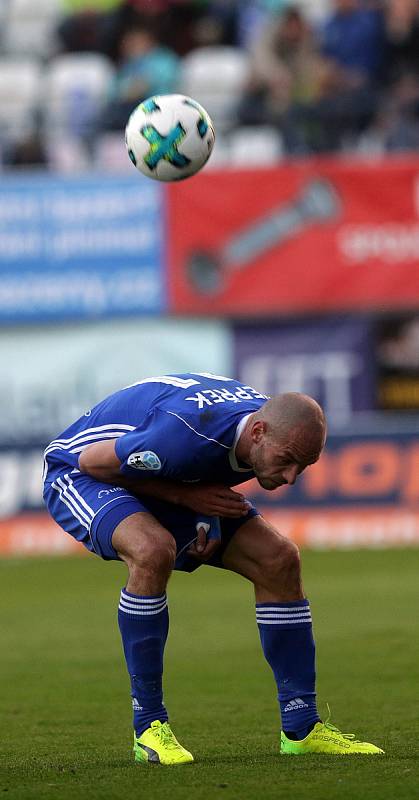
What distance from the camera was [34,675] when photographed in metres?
9.24

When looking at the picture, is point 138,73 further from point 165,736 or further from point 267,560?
point 165,736

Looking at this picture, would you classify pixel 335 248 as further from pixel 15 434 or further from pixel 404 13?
pixel 15 434

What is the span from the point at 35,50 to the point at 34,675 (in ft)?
50.0

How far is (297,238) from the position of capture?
18656 mm

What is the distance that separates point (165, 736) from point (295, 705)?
24.0 inches

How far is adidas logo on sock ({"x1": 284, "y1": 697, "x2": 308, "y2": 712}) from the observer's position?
6.32 meters

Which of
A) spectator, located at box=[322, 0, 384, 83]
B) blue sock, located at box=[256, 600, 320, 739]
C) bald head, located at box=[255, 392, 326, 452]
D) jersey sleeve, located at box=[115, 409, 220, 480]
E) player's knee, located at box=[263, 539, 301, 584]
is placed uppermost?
spectator, located at box=[322, 0, 384, 83]

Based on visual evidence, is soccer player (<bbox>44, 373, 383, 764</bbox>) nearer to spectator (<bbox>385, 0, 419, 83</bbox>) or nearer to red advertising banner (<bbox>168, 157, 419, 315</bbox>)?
red advertising banner (<bbox>168, 157, 419, 315</bbox>)

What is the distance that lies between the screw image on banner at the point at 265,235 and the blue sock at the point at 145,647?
42.2 ft

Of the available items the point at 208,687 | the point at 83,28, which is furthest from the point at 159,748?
the point at 83,28

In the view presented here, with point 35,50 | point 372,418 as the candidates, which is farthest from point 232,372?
point 35,50

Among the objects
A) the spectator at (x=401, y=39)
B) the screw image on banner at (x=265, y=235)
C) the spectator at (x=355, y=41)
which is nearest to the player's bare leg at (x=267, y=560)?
the screw image on banner at (x=265, y=235)

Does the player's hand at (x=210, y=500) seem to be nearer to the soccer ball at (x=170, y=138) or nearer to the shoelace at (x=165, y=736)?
the shoelace at (x=165, y=736)

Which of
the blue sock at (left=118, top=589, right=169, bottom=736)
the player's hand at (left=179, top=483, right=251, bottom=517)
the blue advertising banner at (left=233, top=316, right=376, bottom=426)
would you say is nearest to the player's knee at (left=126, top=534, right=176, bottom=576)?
the blue sock at (left=118, top=589, right=169, bottom=736)
